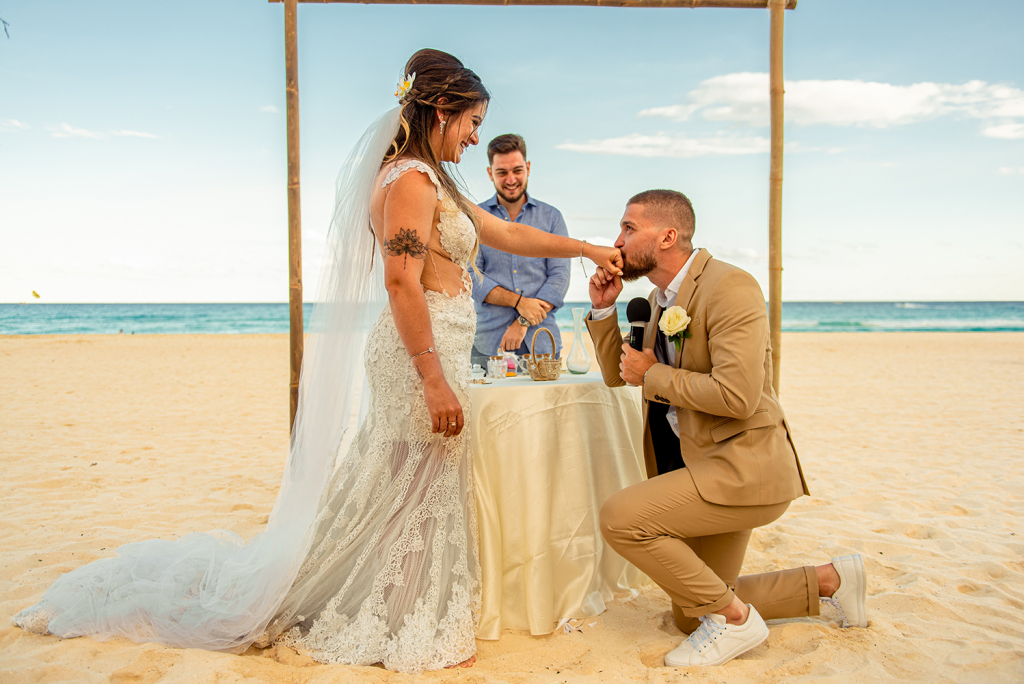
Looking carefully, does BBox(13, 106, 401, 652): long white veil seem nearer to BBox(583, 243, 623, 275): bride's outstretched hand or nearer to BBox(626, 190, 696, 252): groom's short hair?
BBox(583, 243, 623, 275): bride's outstretched hand

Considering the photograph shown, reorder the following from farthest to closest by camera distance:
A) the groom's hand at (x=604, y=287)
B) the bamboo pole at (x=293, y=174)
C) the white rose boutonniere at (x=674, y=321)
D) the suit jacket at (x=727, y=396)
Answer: the bamboo pole at (x=293, y=174)
the groom's hand at (x=604, y=287)
the white rose boutonniere at (x=674, y=321)
the suit jacket at (x=727, y=396)

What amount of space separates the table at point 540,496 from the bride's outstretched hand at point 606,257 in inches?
20.9

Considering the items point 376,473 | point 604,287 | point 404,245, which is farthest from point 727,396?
point 376,473

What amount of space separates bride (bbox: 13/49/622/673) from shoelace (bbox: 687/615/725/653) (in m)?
0.83

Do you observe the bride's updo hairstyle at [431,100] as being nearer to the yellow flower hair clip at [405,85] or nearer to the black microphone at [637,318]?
the yellow flower hair clip at [405,85]

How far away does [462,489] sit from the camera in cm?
249

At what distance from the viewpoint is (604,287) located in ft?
8.66

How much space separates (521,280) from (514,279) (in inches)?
1.8

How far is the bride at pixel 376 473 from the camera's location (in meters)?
2.28

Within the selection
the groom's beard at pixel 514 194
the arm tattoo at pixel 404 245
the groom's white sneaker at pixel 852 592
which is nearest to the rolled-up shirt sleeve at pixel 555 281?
the groom's beard at pixel 514 194

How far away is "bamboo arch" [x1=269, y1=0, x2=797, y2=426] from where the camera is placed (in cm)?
379

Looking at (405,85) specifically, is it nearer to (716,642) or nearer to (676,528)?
(676,528)

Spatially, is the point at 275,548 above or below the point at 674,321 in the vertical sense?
below

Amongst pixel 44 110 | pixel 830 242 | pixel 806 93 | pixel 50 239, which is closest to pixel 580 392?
pixel 806 93
